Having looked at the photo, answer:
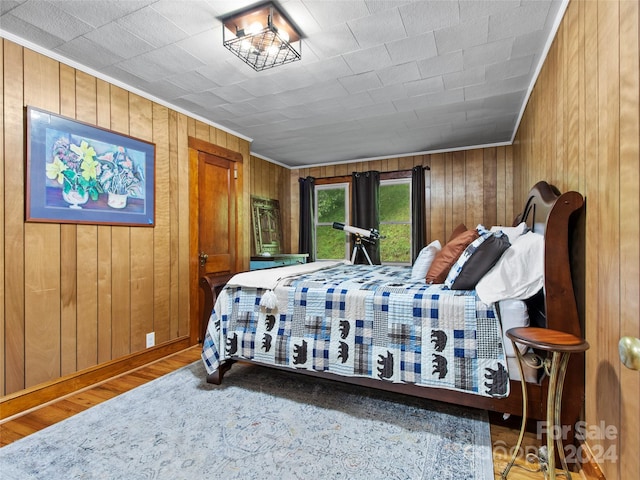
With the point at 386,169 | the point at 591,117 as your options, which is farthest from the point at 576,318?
the point at 386,169

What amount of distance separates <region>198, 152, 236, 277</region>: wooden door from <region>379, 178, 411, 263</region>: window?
2.27 m

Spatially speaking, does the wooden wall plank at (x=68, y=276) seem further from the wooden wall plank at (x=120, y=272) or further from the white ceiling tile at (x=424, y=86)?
the white ceiling tile at (x=424, y=86)

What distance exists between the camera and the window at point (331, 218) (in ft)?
17.2

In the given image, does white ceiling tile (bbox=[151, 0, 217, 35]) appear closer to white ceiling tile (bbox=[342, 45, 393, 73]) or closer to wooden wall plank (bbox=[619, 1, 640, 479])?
white ceiling tile (bbox=[342, 45, 393, 73])

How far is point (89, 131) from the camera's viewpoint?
8.04 ft

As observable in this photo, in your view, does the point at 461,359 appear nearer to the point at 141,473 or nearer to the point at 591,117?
the point at 591,117

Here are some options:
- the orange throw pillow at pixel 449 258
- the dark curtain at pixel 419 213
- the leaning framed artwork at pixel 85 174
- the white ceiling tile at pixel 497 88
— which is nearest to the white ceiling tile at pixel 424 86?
the white ceiling tile at pixel 497 88

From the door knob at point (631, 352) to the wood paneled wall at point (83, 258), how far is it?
2896mm

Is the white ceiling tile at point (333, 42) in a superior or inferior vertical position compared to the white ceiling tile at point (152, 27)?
inferior

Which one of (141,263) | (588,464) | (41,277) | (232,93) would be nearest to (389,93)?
(232,93)

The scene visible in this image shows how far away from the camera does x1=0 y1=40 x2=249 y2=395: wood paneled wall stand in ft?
6.74

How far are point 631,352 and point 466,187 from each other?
4157mm

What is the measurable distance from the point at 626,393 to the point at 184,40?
283 centimetres

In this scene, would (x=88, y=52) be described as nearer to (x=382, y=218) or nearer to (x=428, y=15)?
(x=428, y=15)
